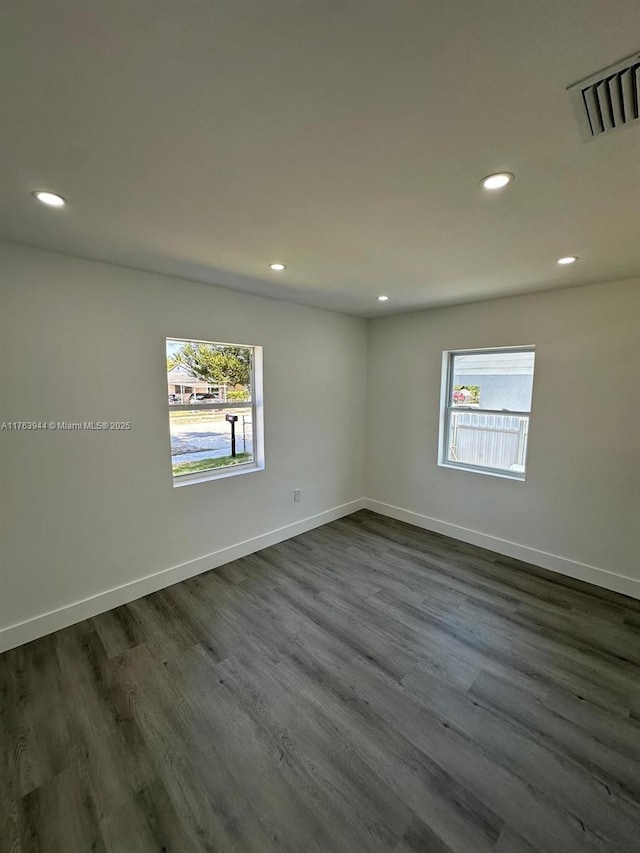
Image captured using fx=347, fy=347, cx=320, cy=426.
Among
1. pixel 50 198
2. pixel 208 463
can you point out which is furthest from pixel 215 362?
pixel 50 198

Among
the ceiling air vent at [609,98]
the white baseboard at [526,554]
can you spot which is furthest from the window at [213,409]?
the ceiling air vent at [609,98]

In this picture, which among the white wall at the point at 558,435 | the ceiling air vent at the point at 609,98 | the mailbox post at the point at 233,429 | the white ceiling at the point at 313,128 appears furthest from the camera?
the mailbox post at the point at 233,429

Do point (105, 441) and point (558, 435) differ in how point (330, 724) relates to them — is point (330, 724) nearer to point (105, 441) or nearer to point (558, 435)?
point (105, 441)

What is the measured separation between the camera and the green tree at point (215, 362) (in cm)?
294

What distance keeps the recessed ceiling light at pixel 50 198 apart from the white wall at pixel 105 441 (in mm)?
746

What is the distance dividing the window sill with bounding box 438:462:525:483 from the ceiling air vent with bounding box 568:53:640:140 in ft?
9.24

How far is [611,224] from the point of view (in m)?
1.78

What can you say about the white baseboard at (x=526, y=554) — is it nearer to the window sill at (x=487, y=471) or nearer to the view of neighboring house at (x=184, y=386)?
the window sill at (x=487, y=471)

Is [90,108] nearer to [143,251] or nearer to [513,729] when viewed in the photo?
[143,251]

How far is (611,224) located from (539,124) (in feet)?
3.44

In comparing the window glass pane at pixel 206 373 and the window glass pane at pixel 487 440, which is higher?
the window glass pane at pixel 206 373

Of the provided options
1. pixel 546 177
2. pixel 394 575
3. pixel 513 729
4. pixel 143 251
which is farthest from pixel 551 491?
A: pixel 143 251

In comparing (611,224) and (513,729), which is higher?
(611,224)

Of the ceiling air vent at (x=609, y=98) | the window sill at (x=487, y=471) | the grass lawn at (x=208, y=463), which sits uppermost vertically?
the ceiling air vent at (x=609, y=98)
